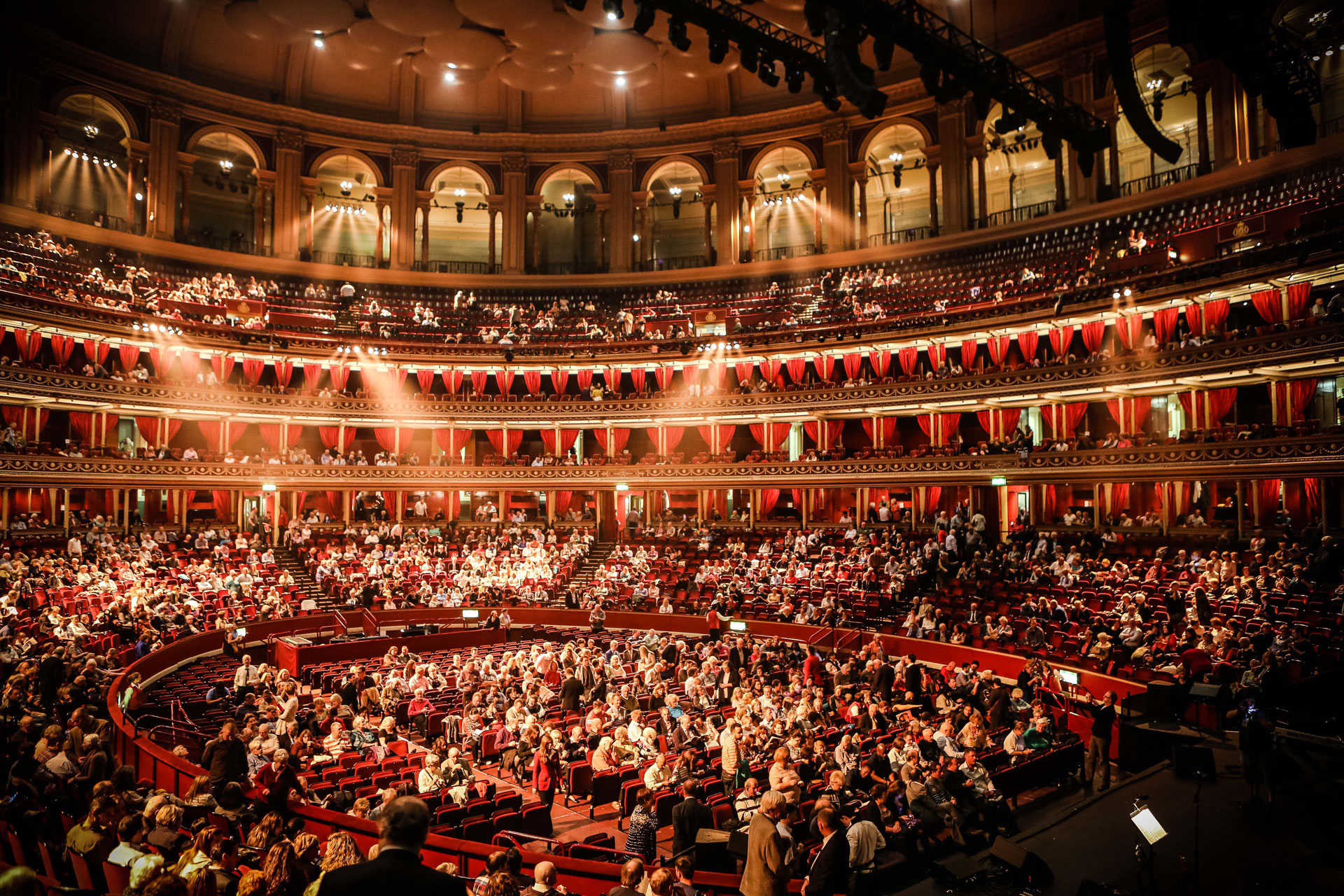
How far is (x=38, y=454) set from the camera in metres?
24.8

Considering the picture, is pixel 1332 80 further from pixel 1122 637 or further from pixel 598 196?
pixel 598 196

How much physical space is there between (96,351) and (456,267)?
15.6 meters

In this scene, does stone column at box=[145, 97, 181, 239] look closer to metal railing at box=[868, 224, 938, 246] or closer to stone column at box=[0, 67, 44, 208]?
stone column at box=[0, 67, 44, 208]

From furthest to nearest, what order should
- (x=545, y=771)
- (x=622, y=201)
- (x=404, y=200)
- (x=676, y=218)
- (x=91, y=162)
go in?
1. (x=676, y=218)
2. (x=622, y=201)
3. (x=404, y=200)
4. (x=91, y=162)
5. (x=545, y=771)

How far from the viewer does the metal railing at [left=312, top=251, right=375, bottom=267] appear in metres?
36.7

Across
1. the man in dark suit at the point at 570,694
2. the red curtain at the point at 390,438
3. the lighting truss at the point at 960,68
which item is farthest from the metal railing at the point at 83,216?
the lighting truss at the point at 960,68

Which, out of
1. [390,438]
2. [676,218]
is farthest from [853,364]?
[390,438]

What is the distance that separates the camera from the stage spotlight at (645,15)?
1389 centimetres

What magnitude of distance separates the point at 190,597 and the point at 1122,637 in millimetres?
22062

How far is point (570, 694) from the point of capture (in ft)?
49.0

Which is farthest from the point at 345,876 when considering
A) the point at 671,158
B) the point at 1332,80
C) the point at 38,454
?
the point at 671,158

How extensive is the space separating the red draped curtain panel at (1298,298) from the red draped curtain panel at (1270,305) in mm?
266

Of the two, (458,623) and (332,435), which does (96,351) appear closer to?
(332,435)

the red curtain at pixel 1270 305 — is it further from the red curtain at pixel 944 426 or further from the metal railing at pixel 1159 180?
the red curtain at pixel 944 426
